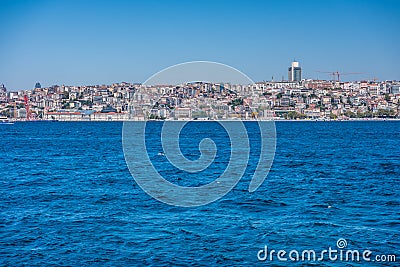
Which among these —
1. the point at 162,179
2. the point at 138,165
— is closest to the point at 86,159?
the point at 138,165

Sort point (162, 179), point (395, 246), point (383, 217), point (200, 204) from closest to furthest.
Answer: point (395, 246) → point (383, 217) → point (200, 204) → point (162, 179)

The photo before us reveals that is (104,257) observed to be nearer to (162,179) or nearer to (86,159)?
(162,179)

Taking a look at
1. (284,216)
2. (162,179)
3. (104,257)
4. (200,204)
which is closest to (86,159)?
(162,179)

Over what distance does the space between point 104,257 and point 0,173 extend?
2010 centimetres

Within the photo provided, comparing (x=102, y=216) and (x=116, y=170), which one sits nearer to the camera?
(x=102, y=216)

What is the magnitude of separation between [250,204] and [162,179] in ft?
25.8

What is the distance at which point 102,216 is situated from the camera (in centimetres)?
1850

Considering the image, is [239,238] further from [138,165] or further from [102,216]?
[138,165]

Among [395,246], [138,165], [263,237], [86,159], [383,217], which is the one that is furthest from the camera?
[86,159]

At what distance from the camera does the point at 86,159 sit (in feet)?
134

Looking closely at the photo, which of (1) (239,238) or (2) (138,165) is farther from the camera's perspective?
(2) (138,165)

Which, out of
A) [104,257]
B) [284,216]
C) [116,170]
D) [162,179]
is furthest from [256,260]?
[116,170]

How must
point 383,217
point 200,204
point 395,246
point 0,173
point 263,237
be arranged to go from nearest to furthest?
point 395,246
point 263,237
point 383,217
point 200,204
point 0,173

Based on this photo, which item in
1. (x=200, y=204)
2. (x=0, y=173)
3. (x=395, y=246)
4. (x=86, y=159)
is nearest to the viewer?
(x=395, y=246)
